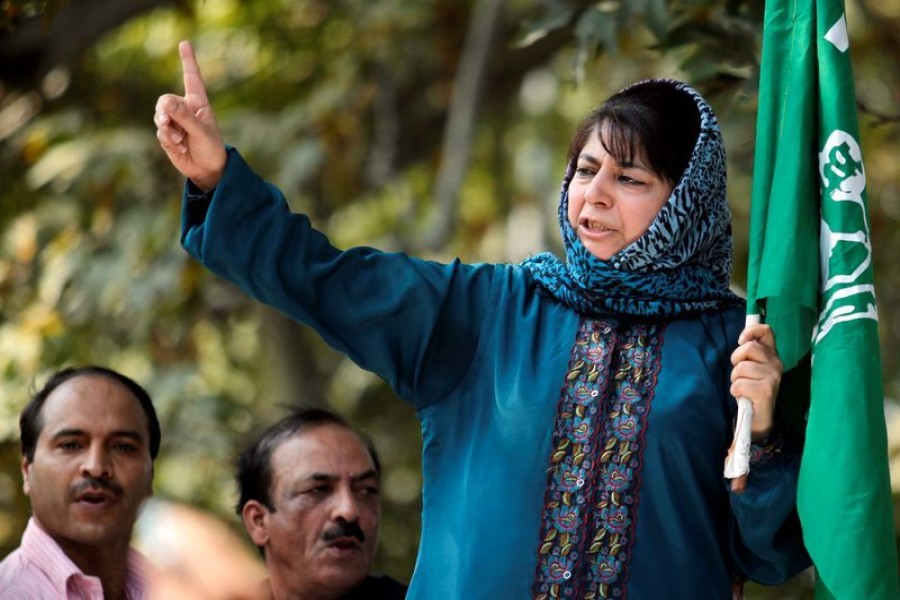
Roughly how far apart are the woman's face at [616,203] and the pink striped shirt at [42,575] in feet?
4.82

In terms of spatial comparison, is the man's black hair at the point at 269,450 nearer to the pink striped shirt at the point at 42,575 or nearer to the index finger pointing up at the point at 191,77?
the pink striped shirt at the point at 42,575

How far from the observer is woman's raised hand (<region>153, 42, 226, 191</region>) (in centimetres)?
→ 303

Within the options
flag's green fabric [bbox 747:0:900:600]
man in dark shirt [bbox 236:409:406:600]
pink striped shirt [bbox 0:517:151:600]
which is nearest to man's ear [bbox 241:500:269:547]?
man in dark shirt [bbox 236:409:406:600]

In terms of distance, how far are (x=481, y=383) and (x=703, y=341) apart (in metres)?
0.41

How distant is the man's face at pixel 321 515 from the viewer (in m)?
4.22

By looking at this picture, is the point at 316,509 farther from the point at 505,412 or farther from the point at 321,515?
the point at 505,412

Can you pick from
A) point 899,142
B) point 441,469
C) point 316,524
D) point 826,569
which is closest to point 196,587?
point 441,469

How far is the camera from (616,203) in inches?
126

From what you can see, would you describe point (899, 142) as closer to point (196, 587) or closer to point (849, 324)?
point (849, 324)

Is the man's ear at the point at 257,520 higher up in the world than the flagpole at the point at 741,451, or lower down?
higher up

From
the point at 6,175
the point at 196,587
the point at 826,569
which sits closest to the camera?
the point at 196,587

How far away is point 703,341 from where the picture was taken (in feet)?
10.5

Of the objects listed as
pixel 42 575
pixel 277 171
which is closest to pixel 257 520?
pixel 42 575

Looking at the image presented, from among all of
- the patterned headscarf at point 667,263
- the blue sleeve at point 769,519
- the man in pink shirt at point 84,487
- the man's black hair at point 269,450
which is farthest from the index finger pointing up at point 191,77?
the man's black hair at point 269,450
